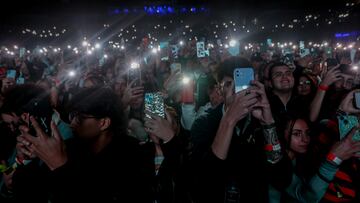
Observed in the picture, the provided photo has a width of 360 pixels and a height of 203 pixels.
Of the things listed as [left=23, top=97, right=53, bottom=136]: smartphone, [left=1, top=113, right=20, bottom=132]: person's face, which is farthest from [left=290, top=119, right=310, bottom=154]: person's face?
[left=1, top=113, right=20, bottom=132]: person's face

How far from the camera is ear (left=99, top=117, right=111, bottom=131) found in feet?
8.53

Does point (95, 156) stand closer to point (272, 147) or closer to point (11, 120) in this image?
point (272, 147)

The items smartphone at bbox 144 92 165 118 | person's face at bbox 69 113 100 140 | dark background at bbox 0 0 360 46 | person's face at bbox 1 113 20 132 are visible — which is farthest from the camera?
dark background at bbox 0 0 360 46

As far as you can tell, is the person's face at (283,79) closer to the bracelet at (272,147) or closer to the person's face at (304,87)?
the person's face at (304,87)

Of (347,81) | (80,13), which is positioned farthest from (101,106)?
(80,13)

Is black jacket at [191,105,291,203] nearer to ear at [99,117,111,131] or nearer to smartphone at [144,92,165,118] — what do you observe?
smartphone at [144,92,165,118]

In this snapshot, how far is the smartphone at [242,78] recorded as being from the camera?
7.24 ft

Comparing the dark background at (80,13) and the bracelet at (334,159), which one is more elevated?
the dark background at (80,13)

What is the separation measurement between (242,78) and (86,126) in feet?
4.49

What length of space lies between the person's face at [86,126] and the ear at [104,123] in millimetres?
35

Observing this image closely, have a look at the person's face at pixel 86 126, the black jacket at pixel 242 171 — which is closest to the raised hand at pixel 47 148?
the person's face at pixel 86 126

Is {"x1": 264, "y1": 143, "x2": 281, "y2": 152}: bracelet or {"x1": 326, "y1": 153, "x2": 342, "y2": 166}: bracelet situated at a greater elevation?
{"x1": 264, "y1": 143, "x2": 281, "y2": 152}: bracelet

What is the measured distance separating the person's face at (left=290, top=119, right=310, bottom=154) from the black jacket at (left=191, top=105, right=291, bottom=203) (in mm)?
485

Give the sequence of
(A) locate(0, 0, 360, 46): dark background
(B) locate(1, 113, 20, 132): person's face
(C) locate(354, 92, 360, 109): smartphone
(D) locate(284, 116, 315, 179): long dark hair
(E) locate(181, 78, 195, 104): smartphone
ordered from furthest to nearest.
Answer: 1. (A) locate(0, 0, 360, 46): dark background
2. (E) locate(181, 78, 195, 104): smartphone
3. (B) locate(1, 113, 20, 132): person's face
4. (C) locate(354, 92, 360, 109): smartphone
5. (D) locate(284, 116, 315, 179): long dark hair
